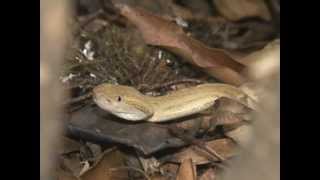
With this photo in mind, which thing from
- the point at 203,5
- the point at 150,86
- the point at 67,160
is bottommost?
the point at 67,160

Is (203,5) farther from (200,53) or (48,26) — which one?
(48,26)

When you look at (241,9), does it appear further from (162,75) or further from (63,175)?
(63,175)

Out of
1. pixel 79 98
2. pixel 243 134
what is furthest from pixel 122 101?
pixel 243 134

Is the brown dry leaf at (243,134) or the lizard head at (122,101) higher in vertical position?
the lizard head at (122,101)

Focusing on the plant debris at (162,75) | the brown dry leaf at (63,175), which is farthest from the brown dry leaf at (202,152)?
the brown dry leaf at (63,175)

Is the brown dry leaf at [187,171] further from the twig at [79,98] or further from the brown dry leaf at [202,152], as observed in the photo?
the twig at [79,98]

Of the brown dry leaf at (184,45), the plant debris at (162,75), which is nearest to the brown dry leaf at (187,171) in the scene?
the plant debris at (162,75)

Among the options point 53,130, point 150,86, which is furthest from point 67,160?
point 150,86

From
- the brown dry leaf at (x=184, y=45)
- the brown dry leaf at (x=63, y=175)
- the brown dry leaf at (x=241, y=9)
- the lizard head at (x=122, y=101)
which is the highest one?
the brown dry leaf at (x=241, y=9)
